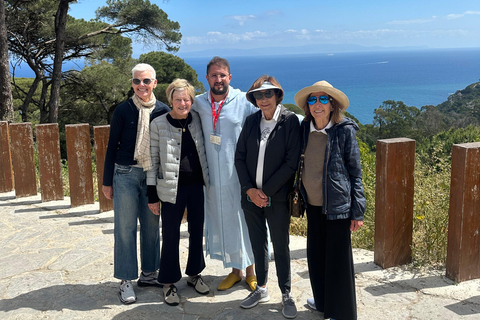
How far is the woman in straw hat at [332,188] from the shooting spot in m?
2.79

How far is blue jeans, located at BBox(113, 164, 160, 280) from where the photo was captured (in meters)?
3.36

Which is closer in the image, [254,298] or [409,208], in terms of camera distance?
[254,298]

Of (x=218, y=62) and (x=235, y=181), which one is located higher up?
(x=218, y=62)

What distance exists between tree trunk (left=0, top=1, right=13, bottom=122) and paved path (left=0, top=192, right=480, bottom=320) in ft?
19.2

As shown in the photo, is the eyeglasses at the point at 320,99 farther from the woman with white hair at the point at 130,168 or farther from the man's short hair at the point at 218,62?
the woman with white hair at the point at 130,168


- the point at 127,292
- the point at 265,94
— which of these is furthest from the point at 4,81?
the point at 265,94

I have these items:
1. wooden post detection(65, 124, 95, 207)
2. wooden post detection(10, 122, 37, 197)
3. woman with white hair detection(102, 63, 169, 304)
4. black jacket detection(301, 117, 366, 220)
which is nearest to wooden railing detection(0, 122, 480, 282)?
black jacket detection(301, 117, 366, 220)

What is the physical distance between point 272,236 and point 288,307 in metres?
0.52

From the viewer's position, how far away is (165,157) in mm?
3207

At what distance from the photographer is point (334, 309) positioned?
2.94 m

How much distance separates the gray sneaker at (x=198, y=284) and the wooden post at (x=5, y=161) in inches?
151

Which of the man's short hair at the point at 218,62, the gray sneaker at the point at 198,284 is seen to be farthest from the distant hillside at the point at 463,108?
the gray sneaker at the point at 198,284

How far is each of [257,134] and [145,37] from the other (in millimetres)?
14794

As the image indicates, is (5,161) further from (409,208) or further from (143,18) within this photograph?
(143,18)
